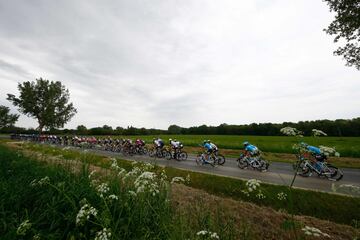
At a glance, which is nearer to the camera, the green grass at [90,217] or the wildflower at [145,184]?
the green grass at [90,217]

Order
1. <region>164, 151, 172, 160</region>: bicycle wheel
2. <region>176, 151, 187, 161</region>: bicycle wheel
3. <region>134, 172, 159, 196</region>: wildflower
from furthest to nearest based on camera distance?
<region>164, 151, 172, 160</region>: bicycle wheel → <region>176, 151, 187, 161</region>: bicycle wheel → <region>134, 172, 159, 196</region>: wildflower

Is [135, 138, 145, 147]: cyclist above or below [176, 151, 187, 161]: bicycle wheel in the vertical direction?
above

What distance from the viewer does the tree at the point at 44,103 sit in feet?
161

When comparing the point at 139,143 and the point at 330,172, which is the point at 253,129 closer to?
the point at 139,143

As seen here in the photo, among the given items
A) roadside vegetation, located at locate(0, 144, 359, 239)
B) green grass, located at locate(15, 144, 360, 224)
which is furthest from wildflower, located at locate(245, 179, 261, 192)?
green grass, located at locate(15, 144, 360, 224)

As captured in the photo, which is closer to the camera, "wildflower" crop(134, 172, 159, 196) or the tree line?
"wildflower" crop(134, 172, 159, 196)

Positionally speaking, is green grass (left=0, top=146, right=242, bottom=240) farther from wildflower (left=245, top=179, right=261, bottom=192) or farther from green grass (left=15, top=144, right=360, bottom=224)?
green grass (left=15, top=144, right=360, bottom=224)

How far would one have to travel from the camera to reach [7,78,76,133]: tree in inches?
1929

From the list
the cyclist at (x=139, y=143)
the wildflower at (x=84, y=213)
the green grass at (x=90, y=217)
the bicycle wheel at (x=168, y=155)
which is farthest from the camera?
the cyclist at (x=139, y=143)

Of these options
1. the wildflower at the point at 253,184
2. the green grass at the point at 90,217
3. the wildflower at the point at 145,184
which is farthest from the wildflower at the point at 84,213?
the wildflower at the point at 253,184

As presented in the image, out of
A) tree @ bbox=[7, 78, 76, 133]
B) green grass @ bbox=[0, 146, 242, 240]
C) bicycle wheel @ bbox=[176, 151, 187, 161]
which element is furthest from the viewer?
tree @ bbox=[7, 78, 76, 133]

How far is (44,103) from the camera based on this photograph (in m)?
50.8

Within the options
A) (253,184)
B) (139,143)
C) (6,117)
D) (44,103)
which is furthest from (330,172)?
(6,117)

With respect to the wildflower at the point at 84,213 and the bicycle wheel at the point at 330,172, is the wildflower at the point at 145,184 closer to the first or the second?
the wildflower at the point at 84,213
